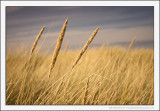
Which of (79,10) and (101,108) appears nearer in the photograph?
(101,108)

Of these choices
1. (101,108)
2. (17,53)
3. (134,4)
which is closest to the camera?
(101,108)

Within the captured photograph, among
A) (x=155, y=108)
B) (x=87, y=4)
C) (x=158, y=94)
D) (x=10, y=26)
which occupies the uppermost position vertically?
(x=87, y=4)

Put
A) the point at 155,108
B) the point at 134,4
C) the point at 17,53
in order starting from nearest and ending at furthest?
the point at 155,108 < the point at 134,4 < the point at 17,53

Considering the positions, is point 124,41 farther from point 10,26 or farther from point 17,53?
point 17,53

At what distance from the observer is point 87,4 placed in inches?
60.7

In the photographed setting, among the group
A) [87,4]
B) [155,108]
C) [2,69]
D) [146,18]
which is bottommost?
[155,108]

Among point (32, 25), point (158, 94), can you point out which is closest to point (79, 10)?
point (32, 25)

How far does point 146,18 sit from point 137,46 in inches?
13.9

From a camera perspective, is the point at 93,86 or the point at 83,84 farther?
the point at 83,84

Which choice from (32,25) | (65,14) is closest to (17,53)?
(32,25)

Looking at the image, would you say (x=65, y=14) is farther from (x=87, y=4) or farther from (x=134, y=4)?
(x=134, y=4)

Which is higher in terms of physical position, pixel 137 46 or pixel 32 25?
pixel 32 25

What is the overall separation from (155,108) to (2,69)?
5.82 feet

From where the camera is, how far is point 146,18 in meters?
1.57
